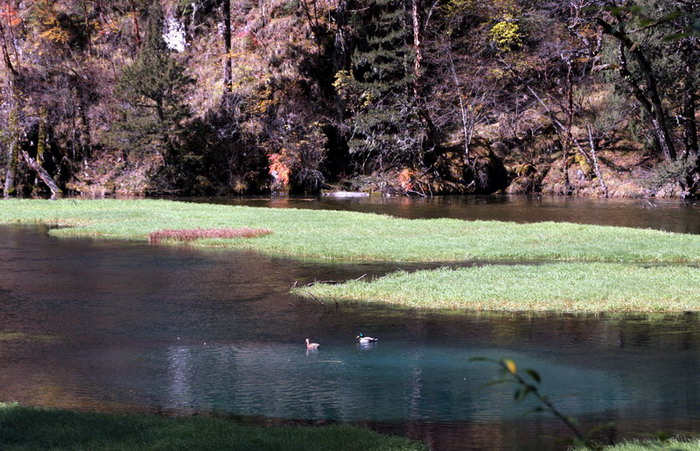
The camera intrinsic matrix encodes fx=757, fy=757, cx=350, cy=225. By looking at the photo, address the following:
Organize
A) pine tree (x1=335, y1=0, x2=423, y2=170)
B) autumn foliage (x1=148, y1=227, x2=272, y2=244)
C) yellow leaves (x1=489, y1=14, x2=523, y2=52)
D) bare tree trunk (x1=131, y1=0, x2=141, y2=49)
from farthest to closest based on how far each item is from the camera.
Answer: bare tree trunk (x1=131, y1=0, x2=141, y2=49) → yellow leaves (x1=489, y1=14, x2=523, y2=52) → pine tree (x1=335, y1=0, x2=423, y2=170) → autumn foliage (x1=148, y1=227, x2=272, y2=244)

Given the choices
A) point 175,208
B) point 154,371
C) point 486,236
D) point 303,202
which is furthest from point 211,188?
point 154,371

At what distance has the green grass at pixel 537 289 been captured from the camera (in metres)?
19.2

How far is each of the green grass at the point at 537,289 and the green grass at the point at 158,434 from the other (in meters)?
9.99

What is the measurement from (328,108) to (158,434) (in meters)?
63.3

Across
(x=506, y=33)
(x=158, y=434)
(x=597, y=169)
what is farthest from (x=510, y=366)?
(x=506, y=33)

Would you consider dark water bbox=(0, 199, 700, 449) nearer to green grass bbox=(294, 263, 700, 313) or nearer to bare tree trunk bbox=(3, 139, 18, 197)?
green grass bbox=(294, 263, 700, 313)

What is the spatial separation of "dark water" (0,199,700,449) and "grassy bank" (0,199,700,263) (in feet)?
25.0

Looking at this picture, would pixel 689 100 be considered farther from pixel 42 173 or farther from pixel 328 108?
pixel 42 173

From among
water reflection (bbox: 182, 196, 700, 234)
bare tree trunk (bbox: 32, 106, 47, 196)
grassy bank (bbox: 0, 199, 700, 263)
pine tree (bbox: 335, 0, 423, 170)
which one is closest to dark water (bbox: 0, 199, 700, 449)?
grassy bank (bbox: 0, 199, 700, 263)

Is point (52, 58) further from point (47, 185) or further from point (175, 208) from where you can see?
point (175, 208)

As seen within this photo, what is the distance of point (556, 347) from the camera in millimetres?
15562

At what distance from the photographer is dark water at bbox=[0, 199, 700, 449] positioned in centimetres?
1164

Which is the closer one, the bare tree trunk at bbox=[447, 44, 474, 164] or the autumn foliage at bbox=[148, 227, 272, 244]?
the autumn foliage at bbox=[148, 227, 272, 244]

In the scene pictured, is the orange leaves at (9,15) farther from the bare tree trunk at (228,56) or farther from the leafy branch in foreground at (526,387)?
A: the leafy branch in foreground at (526,387)
